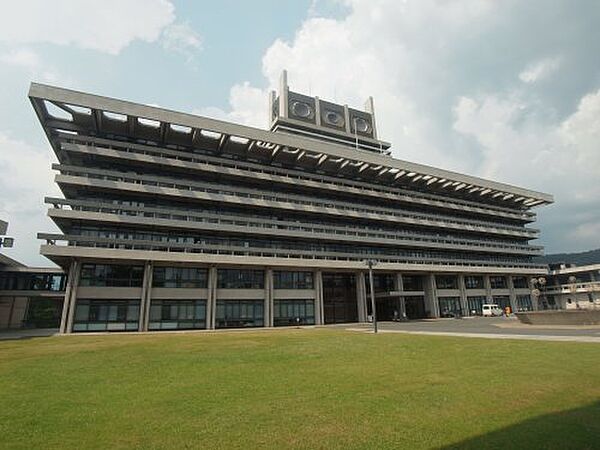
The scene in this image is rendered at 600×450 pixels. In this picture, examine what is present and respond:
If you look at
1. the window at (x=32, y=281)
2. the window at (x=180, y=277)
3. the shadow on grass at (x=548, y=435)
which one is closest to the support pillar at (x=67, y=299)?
the window at (x=180, y=277)

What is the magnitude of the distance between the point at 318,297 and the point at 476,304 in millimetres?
33217

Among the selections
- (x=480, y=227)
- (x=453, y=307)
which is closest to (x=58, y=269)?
(x=453, y=307)

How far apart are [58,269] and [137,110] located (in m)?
30.4

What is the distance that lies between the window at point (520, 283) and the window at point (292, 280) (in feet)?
154

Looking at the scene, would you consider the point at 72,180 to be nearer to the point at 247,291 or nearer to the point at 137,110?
the point at 137,110

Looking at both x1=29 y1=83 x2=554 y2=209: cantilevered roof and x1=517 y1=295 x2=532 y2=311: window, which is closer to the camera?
x1=29 y1=83 x2=554 y2=209: cantilevered roof

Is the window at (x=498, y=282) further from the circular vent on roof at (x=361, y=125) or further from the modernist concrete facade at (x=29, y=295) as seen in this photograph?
the modernist concrete facade at (x=29, y=295)

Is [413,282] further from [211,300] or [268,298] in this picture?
[211,300]

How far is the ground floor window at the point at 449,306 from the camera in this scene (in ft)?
208

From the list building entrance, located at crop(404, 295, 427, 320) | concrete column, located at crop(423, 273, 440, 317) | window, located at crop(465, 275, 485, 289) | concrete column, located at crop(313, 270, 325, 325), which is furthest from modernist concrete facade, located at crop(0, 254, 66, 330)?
window, located at crop(465, 275, 485, 289)

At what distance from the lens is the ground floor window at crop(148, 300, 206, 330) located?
4369 centimetres

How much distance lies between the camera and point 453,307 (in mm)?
64812

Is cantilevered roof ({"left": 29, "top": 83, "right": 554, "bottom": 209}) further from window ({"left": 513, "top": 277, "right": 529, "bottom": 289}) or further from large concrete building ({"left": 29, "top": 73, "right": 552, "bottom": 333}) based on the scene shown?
window ({"left": 513, "top": 277, "right": 529, "bottom": 289})

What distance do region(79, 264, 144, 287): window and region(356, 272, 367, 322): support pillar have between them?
30475 millimetres
